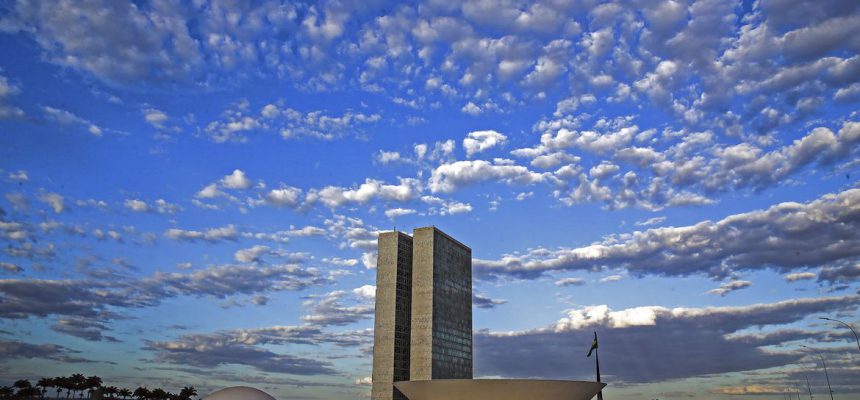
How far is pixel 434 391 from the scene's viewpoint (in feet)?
225

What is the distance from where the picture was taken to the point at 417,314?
5571 inches

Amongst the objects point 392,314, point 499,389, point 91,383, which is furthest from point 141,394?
point 499,389

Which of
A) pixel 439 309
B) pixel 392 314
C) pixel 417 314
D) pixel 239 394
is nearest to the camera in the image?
pixel 239 394

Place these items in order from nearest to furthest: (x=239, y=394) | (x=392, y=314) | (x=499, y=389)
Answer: (x=239, y=394) → (x=499, y=389) → (x=392, y=314)

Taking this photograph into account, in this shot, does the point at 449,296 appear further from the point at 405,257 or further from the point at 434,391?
the point at 434,391

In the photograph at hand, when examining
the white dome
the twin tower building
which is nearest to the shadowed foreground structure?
the white dome

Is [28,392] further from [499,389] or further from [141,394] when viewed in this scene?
[499,389]

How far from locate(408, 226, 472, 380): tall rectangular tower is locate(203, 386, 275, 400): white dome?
88.8m

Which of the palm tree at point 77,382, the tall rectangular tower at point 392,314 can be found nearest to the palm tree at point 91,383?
the palm tree at point 77,382

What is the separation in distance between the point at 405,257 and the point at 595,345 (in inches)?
2358

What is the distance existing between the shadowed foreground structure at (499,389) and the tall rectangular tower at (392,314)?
6688 centimetres

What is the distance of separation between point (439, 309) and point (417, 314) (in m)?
5.95

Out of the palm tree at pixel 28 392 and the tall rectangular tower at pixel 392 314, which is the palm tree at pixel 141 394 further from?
the tall rectangular tower at pixel 392 314

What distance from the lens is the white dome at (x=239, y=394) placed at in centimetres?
4578
